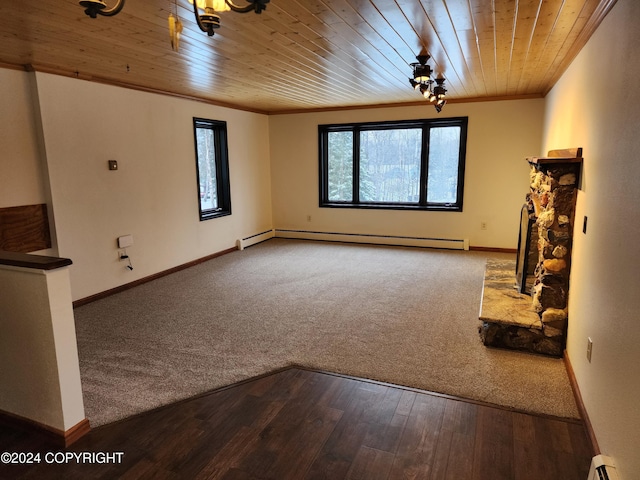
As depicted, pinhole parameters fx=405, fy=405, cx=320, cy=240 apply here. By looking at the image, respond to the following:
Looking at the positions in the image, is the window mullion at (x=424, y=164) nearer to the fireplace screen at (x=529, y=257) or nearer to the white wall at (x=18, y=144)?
the fireplace screen at (x=529, y=257)

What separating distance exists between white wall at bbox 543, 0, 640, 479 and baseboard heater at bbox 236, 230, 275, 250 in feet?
16.0

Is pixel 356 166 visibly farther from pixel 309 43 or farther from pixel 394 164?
pixel 309 43

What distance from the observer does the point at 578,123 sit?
293 centimetres

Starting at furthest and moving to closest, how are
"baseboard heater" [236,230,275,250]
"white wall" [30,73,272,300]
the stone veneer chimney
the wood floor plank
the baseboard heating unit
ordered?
"baseboard heater" [236,230,275,250] → "white wall" [30,73,272,300] → the stone veneer chimney → the wood floor plank → the baseboard heating unit

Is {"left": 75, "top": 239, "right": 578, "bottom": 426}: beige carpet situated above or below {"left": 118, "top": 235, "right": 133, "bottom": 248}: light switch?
below

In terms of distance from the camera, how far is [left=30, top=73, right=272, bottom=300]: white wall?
3.85m

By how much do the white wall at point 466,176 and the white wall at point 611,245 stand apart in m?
3.16

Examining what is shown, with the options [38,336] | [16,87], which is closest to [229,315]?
[38,336]

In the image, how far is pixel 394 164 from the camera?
21.9 ft

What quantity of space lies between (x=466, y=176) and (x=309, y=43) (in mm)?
4002

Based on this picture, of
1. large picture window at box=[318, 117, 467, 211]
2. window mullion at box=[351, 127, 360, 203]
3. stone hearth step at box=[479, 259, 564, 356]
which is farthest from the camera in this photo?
window mullion at box=[351, 127, 360, 203]

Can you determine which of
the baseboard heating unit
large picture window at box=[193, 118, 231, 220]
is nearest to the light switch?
large picture window at box=[193, 118, 231, 220]

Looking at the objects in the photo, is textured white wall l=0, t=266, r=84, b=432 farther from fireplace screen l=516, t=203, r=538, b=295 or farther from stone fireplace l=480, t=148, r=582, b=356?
fireplace screen l=516, t=203, r=538, b=295

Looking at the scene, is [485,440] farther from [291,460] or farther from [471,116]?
[471,116]
